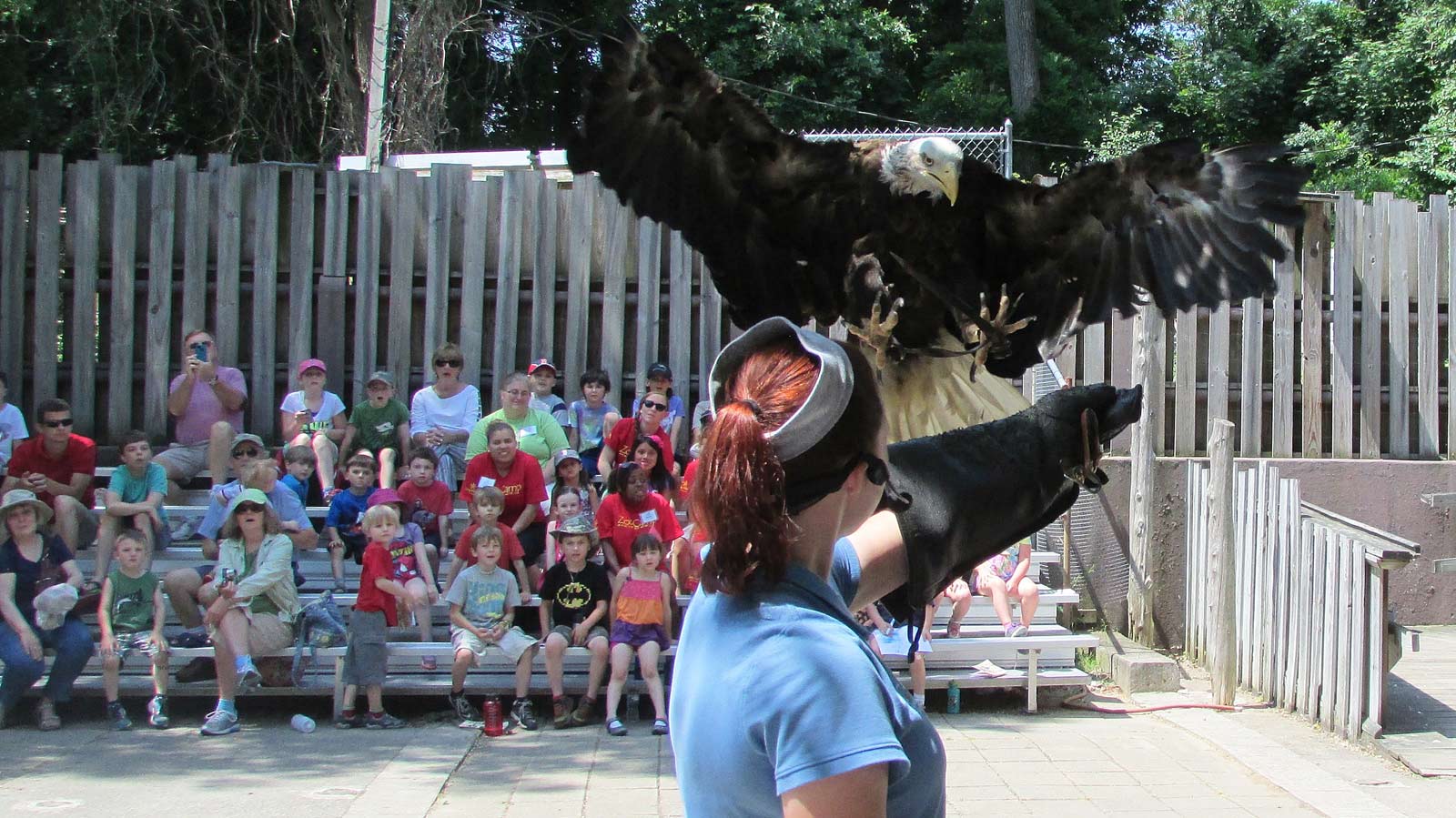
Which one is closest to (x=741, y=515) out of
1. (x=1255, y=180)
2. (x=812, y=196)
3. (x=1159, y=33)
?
(x=812, y=196)

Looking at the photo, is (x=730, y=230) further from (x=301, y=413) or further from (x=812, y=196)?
(x=301, y=413)

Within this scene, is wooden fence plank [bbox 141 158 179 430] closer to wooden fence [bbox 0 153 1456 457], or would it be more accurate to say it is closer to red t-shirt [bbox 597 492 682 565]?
wooden fence [bbox 0 153 1456 457]

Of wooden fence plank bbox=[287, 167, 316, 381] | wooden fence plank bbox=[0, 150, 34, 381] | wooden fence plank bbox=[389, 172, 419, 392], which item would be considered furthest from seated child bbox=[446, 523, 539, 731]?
wooden fence plank bbox=[0, 150, 34, 381]

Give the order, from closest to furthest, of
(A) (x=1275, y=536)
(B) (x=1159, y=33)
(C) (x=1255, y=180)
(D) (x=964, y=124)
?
(C) (x=1255, y=180) < (A) (x=1275, y=536) < (D) (x=964, y=124) < (B) (x=1159, y=33)

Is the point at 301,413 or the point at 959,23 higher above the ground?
the point at 959,23

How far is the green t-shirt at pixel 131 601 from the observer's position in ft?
21.0

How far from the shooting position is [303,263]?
8648 mm

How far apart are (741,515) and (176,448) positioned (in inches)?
294

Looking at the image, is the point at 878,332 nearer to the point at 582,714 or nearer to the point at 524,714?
the point at 582,714

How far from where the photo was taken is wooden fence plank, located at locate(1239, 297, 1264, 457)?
8438mm

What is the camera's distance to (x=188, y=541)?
7598 millimetres

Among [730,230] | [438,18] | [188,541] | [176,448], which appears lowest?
[188,541]

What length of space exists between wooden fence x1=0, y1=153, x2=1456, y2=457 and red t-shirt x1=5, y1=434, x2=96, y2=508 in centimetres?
116

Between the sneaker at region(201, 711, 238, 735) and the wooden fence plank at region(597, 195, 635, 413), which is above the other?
the wooden fence plank at region(597, 195, 635, 413)
